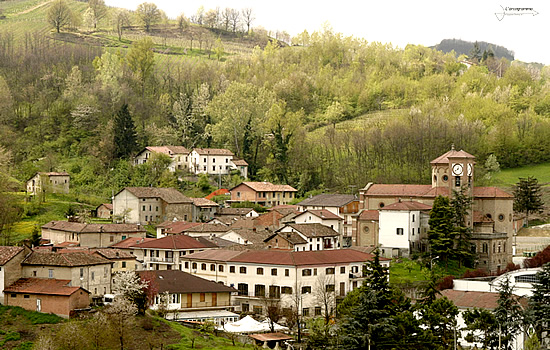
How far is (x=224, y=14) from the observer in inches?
6014

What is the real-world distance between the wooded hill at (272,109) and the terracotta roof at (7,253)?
36.5 m

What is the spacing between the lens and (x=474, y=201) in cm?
6575

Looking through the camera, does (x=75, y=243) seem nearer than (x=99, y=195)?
Yes

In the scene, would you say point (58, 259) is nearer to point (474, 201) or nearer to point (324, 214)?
point (324, 214)

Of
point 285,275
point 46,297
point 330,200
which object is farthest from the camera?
point 330,200

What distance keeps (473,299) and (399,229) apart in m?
16.8

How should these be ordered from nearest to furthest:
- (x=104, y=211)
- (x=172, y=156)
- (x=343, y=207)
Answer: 1. (x=343, y=207)
2. (x=104, y=211)
3. (x=172, y=156)

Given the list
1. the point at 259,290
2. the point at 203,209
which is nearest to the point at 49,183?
Result: the point at 203,209

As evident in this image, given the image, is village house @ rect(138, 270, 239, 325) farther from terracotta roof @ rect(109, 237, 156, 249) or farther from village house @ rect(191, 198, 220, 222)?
village house @ rect(191, 198, 220, 222)

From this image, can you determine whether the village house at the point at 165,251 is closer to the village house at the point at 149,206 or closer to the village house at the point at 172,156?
the village house at the point at 149,206

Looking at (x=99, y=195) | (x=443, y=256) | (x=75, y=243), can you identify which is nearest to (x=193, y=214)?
(x=99, y=195)

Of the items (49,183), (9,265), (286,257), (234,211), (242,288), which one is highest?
(9,265)

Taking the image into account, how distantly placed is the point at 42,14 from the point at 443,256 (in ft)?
334

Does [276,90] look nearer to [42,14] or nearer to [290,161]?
[290,161]
